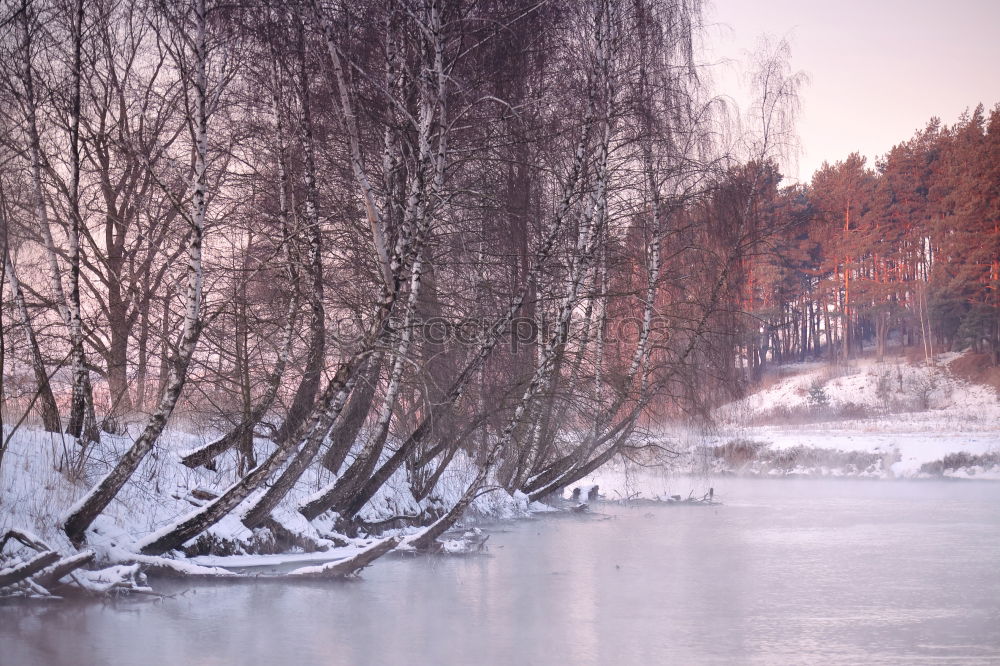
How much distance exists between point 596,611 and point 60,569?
4181 mm

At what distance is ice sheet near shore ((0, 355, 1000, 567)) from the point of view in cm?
838

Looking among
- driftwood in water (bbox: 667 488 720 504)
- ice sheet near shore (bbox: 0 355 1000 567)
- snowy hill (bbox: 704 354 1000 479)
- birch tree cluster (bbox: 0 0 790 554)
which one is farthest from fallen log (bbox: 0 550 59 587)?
snowy hill (bbox: 704 354 1000 479)

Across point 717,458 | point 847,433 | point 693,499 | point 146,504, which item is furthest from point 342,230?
point 847,433

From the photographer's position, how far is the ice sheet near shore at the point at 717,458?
8375 millimetres

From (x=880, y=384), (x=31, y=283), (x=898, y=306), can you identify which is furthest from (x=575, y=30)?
(x=898, y=306)

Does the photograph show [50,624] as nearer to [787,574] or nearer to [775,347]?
[787,574]

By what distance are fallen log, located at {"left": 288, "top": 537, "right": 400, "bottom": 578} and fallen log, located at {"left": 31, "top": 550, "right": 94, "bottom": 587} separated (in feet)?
6.15

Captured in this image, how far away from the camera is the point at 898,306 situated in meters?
42.1

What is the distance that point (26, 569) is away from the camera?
23.1 feet

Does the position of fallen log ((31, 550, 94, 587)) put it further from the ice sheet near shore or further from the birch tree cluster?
the birch tree cluster

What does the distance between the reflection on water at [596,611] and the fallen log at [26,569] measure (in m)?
0.36

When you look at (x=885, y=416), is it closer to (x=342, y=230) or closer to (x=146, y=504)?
(x=342, y=230)

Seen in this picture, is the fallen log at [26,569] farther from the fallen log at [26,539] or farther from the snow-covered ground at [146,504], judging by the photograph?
the snow-covered ground at [146,504]

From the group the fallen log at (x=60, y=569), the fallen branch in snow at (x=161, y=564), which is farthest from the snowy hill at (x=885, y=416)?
the fallen log at (x=60, y=569)
